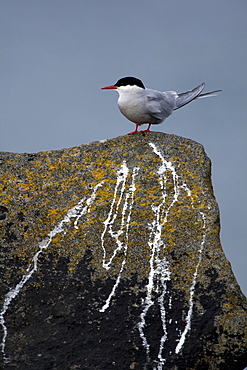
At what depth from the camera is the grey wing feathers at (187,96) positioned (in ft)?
24.6

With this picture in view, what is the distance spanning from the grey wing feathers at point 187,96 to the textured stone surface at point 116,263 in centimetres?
119

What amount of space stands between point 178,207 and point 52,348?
6.23 feet

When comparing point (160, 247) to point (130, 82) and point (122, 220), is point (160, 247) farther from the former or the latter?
point (130, 82)

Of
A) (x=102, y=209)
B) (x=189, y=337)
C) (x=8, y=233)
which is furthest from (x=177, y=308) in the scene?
(x=8, y=233)

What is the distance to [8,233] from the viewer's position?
5617 millimetres

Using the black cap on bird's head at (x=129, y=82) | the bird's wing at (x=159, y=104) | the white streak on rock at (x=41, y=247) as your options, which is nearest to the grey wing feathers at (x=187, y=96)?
the bird's wing at (x=159, y=104)

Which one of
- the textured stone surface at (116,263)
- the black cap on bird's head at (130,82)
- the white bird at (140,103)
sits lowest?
the textured stone surface at (116,263)

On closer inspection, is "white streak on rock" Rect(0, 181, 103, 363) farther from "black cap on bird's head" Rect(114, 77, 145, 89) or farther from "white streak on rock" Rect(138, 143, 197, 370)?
"black cap on bird's head" Rect(114, 77, 145, 89)

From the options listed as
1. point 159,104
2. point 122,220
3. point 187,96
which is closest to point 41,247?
point 122,220

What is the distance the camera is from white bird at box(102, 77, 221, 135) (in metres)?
6.90

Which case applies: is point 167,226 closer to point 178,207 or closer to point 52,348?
point 178,207

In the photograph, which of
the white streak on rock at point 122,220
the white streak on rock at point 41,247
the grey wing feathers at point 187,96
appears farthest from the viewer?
the grey wing feathers at point 187,96

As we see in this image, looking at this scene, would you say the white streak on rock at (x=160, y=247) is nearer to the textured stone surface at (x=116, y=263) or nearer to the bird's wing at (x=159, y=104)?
the textured stone surface at (x=116, y=263)

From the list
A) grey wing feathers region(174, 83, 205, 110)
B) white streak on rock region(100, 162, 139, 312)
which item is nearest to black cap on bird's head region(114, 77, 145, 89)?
grey wing feathers region(174, 83, 205, 110)
